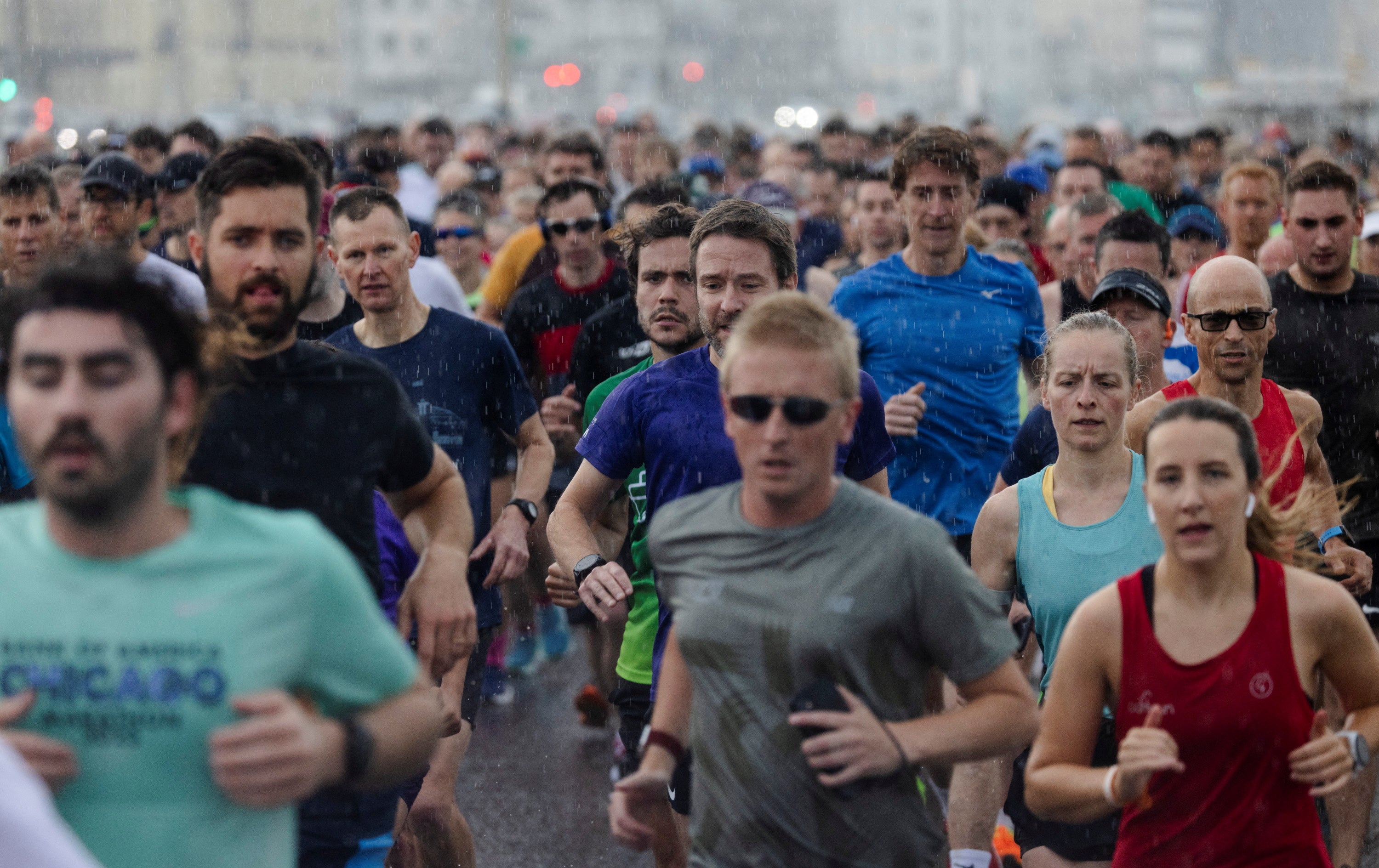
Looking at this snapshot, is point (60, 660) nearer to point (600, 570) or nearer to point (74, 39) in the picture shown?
point (600, 570)

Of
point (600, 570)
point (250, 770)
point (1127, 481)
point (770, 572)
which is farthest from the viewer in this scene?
point (1127, 481)

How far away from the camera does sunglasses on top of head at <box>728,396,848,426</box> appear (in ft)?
Result: 10.6

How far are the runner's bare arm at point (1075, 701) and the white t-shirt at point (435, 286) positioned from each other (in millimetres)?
4579

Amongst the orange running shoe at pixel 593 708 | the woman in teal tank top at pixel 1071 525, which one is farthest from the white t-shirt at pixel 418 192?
the woman in teal tank top at pixel 1071 525

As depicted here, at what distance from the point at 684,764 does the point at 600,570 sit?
55cm

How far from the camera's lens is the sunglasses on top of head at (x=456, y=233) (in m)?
10.9

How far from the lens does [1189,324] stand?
5.66 metres

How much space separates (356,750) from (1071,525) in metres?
2.67

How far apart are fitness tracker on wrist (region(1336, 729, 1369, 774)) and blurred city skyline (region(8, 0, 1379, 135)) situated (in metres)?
74.6

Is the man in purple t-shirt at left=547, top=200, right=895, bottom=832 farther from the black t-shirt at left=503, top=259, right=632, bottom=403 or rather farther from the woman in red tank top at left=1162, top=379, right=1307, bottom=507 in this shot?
the black t-shirt at left=503, top=259, right=632, bottom=403

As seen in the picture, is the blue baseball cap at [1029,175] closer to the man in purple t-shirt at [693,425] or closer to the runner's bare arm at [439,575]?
the man in purple t-shirt at [693,425]

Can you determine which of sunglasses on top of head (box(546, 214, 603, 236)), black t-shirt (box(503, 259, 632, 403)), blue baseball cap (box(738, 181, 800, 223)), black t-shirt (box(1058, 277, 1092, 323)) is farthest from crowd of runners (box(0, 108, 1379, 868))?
blue baseball cap (box(738, 181, 800, 223))

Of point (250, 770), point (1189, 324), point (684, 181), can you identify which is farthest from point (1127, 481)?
point (684, 181)

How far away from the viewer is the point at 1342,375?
271 inches
